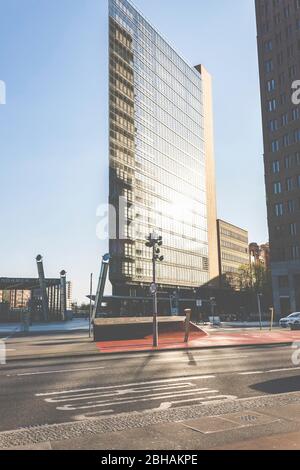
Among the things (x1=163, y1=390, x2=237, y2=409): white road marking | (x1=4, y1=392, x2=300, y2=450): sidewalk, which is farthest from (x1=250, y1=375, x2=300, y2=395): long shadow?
(x1=4, y1=392, x2=300, y2=450): sidewalk

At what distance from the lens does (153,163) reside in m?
107

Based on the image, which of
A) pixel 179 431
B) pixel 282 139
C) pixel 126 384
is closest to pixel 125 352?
pixel 126 384

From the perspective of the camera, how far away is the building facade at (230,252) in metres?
139

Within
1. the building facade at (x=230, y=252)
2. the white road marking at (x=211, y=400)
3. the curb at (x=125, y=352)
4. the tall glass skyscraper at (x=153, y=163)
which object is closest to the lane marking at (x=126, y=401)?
the white road marking at (x=211, y=400)

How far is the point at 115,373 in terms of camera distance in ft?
51.4

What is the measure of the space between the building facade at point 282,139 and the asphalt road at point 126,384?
62909 mm

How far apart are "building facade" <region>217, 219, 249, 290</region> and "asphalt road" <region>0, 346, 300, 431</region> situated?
119492 mm

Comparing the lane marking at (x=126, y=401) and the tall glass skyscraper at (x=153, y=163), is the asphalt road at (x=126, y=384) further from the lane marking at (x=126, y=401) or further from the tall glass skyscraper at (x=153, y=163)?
the tall glass skyscraper at (x=153, y=163)

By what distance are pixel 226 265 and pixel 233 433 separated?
13637 centimetres

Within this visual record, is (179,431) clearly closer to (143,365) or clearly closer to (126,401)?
(126,401)

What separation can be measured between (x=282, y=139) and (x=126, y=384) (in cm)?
7884

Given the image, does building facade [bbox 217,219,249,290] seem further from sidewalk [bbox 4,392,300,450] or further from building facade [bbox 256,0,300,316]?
sidewalk [bbox 4,392,300,450]
